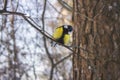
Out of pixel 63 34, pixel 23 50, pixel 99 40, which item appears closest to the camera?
pixel 99 40

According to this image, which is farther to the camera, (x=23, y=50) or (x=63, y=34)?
(x=23, y=50)

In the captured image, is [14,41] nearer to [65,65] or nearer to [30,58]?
[30,58]

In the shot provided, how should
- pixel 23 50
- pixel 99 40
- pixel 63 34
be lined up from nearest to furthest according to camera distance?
pixel 99 40
pixel 63 34
pixel 23 50

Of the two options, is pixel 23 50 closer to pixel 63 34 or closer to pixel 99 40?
pixel 63 34

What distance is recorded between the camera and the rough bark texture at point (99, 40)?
207 centimetres

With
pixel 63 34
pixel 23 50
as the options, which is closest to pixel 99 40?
pixel 63 34

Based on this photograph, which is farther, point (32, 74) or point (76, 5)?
point (32, 74)

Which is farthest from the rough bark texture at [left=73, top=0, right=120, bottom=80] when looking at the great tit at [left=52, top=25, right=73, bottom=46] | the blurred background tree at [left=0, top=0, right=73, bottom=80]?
the blurred background tree at [left=0, top=0, right=73, bottom=80]

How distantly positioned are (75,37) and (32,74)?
350cm

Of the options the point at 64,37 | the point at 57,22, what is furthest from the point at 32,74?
the point at 64,37

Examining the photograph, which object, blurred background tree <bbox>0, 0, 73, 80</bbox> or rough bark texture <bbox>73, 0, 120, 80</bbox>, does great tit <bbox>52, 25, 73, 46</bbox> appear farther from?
blurred background tree <bbox>0, 0, 73, 80</bbox>

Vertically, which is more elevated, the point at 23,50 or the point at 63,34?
the point at 63,34

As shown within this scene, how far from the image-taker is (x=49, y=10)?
6293 millimetres

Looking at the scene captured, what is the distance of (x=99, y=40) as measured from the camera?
211 centimetres
